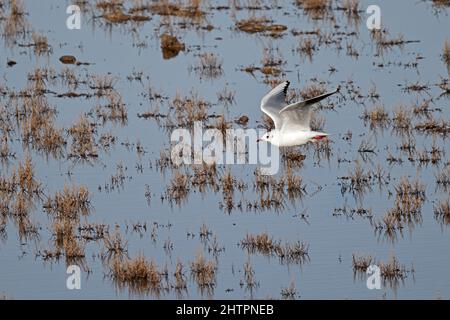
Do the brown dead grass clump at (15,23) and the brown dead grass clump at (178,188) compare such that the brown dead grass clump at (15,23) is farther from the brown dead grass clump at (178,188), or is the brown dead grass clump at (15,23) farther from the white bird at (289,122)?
the white bird at (289,122)

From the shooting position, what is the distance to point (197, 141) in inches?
687

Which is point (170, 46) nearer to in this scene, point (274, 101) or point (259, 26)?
point (259, 26)

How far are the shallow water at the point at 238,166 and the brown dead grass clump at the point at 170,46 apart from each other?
0.19 m

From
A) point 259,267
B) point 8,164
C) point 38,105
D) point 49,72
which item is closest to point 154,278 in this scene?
point 259,267

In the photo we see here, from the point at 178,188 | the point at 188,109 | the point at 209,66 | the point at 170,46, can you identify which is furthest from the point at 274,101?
the point at 170,46

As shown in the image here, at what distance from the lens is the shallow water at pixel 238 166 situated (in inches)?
520

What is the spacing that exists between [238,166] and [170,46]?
6.22 meters

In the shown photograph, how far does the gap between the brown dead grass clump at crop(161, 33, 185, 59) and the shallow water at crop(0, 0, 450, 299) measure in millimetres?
193

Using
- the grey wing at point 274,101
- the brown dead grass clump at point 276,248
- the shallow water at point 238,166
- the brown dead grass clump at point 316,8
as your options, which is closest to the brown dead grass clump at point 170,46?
the shallow water at point 238,166

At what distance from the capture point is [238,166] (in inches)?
655

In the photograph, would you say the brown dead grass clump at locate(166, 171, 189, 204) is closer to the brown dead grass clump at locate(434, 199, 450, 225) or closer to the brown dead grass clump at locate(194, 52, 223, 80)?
the brown dead grass clump at locate(434, 199, 450, 225)

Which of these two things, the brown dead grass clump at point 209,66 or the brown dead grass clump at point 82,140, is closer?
the brown dead grass clump at point 82,140

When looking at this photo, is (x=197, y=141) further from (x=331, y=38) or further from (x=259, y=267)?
(x=331, y=38)

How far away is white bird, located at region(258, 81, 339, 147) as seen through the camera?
1459 centimetres
